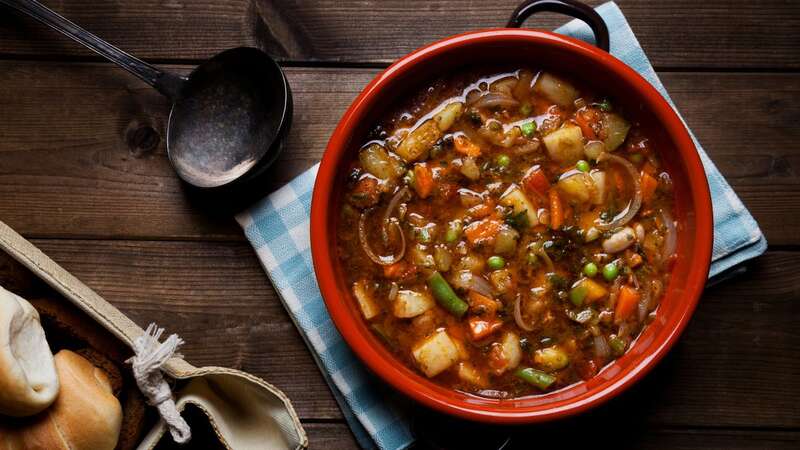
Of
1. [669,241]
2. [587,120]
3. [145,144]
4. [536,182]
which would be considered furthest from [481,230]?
[145,144]

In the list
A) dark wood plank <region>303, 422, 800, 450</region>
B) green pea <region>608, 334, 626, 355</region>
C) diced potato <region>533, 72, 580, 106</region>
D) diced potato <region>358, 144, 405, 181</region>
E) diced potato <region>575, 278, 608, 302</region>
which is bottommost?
dark wood plank <region>303, 422, 800, 450</region>

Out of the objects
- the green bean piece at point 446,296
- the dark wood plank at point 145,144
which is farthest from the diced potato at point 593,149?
the green bean piece at point 446,296

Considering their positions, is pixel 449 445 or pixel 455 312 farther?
pixel 449 445

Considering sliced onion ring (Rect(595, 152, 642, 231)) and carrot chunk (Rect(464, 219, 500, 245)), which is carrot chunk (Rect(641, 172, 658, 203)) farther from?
carrot chunk (Rect(464, 219, 500, 245))

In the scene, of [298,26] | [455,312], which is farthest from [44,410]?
[298,26]

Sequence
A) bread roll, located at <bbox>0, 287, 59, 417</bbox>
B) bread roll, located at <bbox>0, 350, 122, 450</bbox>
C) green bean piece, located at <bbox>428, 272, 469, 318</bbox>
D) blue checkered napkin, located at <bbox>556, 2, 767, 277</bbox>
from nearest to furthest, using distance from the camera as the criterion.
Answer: bread roll, located at <bbox>0, 287, 59, 417</bbox> → bread roll, located at <bbox>0, 350, 122, 450</bbox> → green bean piece, located at <bbox>428, 272, 469, 318</bbox> → blue checkered napkin, located at <bbox>556, 2, 767, 277</bbox>

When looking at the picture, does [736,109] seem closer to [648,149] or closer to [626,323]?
[648,149]

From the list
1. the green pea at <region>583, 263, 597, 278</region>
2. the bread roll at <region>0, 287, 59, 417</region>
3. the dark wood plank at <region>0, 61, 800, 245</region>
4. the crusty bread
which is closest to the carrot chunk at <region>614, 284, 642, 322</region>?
the green pea at <region>583, 263, 597, 278</region>
